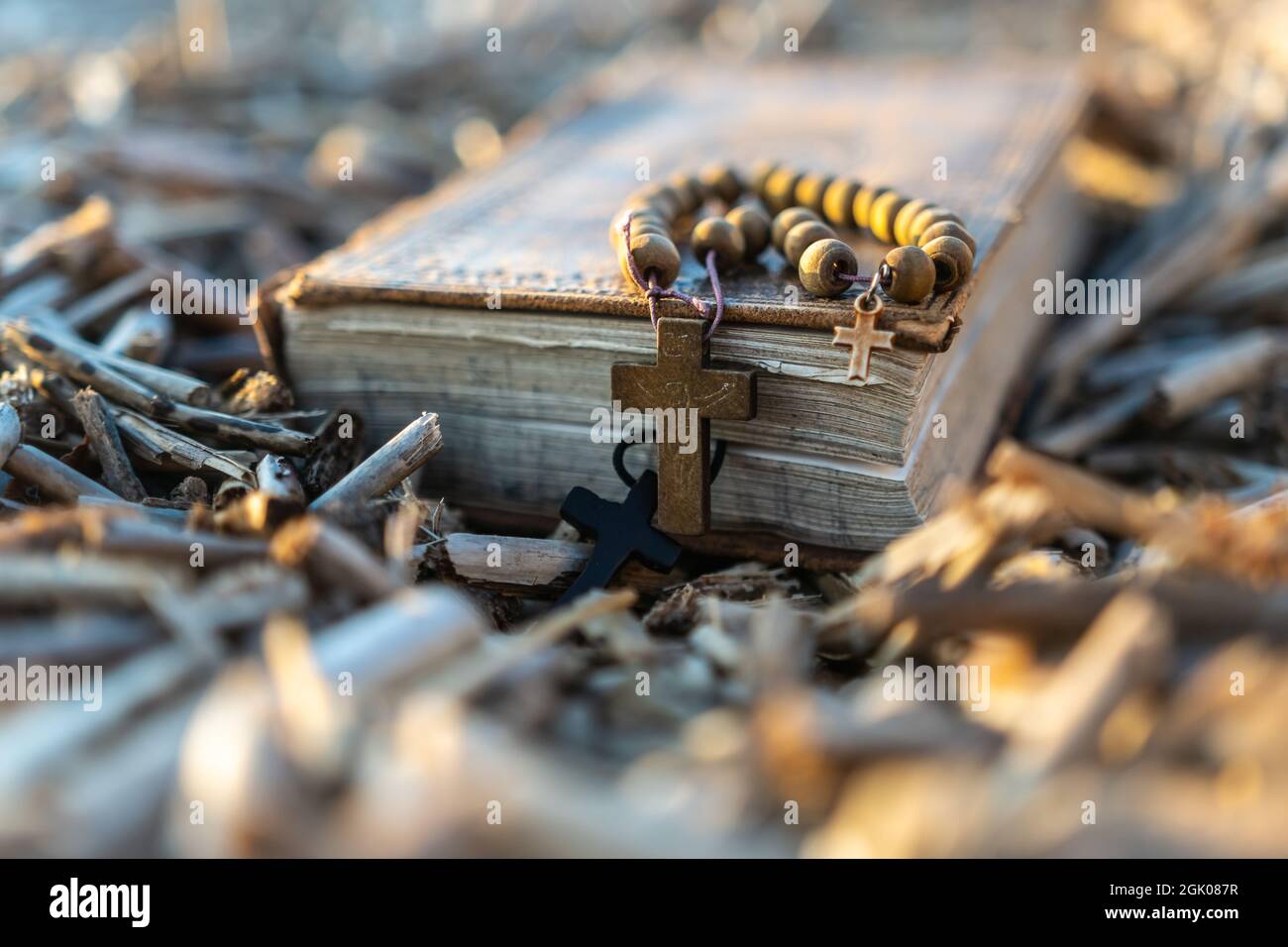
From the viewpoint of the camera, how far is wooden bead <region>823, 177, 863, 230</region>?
362 centimetres

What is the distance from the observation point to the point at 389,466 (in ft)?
9.72

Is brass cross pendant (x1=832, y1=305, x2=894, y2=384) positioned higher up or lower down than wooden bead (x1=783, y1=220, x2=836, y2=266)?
lower down

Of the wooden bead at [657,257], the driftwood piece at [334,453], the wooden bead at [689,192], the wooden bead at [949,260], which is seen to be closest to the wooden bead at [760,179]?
the wooden bead at [689,192]

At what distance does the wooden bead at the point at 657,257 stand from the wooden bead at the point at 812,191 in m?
0.73

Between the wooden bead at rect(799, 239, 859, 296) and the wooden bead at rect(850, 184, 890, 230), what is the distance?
0.53 meters

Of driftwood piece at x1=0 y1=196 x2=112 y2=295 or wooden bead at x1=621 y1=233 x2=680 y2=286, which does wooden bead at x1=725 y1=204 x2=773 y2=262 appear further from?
driftwood piece at x1=0 y1=196 x2=112 y2=295

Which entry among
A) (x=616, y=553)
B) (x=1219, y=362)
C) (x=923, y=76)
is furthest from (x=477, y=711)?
(x=923, y=76)

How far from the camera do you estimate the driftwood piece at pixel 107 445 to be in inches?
123

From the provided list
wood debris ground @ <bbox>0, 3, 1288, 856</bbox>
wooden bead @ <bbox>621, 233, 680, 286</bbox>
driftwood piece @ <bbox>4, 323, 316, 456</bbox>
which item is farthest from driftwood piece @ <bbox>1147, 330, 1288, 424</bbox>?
driftwood piece @ <bbox>4, 323, 316, 456</bbox>

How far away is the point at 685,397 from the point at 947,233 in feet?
2.61

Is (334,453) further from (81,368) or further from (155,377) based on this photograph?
(81,368)

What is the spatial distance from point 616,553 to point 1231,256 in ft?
10.6

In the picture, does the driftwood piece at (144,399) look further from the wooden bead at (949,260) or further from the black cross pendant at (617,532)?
the wooden bead at (949,260)

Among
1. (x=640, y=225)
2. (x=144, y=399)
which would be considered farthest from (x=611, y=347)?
Result: (x=144, y=399)
